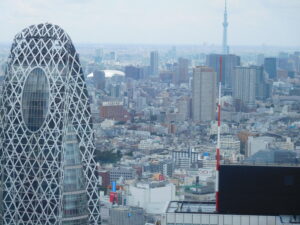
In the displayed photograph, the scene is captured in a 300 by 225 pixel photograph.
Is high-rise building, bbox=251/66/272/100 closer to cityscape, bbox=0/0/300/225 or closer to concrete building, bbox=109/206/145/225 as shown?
cityscape, bbox=0/0/300/225

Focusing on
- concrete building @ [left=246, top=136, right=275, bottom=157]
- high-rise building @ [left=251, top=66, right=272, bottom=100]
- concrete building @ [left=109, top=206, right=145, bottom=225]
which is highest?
high-rise building @ [left=251, top=66, right=272, bottom=100]

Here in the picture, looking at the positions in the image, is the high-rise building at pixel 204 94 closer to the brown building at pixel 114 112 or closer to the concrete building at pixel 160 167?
the brown building at pixel 114 112

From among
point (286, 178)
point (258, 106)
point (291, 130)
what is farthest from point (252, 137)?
point (286, 178)

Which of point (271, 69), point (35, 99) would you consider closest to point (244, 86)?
point (271, 69)

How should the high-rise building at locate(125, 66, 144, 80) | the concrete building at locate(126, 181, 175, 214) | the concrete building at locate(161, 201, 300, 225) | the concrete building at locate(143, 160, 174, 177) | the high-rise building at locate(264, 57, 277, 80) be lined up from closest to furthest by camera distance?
the concrete building at locate(161, 201, 300, 225), the concrete building at locate(126, 181, 175, 214), the concrete building at locate(143, 160, 174, 177), the high-rise building at locate(264, 57, 277, 80), the high-rise building at locate(125, 66, 144, 80)

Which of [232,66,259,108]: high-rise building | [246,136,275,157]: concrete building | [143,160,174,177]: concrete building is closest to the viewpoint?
[246,136,275,157]: concrete building

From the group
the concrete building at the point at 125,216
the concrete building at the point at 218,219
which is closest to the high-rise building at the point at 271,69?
the concrete building at the point at 125,216

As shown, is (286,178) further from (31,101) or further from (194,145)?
(194,145)

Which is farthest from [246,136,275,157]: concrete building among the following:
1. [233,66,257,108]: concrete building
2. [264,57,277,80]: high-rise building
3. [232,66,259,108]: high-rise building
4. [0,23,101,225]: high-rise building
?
[0,23,101,225]: high-rise building
